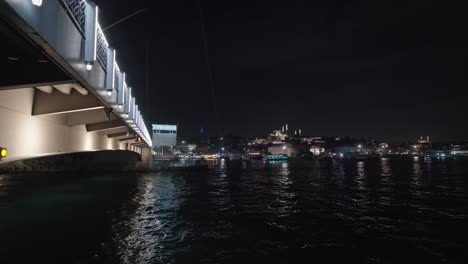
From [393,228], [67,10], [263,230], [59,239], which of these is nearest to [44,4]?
[67,10]

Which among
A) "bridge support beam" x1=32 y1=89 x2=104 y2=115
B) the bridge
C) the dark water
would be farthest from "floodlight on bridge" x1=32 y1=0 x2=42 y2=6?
"bridge support beam" x1=32 y1=89 x2=104 y2=115

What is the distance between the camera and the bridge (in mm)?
6637

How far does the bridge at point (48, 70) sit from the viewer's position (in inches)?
261

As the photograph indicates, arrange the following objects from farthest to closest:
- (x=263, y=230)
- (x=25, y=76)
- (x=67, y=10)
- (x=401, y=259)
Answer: (x=263, y=230) → (x=401, y=259) → (x=25, y=76) → (x=67, y=10)

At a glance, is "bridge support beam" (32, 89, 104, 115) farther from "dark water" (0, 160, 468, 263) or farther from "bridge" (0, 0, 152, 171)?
"dark water" (0, 160, 468, 263)

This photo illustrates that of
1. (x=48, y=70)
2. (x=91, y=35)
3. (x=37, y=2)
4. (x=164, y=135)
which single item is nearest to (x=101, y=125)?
(x=48, y=70)

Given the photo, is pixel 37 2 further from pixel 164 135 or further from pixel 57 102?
pixel 164 135

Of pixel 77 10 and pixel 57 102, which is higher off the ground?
pixel 77 10

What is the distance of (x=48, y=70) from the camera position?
9750mm

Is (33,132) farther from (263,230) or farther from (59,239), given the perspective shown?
(263,230)

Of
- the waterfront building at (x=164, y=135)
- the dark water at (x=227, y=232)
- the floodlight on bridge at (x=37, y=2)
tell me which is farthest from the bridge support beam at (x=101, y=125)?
the waterfront building at (x=164, y=135)

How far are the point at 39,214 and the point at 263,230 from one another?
15788 millimetres

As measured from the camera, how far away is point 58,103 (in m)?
15.2

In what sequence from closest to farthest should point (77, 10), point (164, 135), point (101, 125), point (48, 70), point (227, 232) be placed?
point (77, 10) < point (48, 70) < point (227, 232) < point (101, 125) < point (164, 135)
